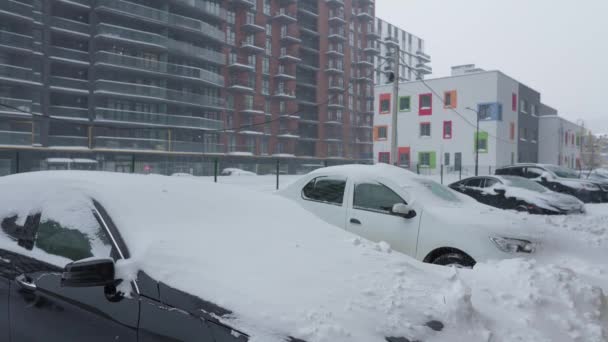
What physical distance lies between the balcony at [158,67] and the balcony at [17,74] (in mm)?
4824

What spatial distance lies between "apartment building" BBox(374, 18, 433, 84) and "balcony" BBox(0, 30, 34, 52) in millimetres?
62268

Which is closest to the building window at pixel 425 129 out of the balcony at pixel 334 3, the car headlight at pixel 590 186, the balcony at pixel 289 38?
the balcony at pixel 289 38

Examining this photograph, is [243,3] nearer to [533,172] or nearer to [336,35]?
[336,35]

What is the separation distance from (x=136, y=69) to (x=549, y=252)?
3610cm

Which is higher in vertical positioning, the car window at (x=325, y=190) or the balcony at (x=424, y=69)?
the balcony at (x=424, y=69)

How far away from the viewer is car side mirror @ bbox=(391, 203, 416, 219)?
5.08 metres

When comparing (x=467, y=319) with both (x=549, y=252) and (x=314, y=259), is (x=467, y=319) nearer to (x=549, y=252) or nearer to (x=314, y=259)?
(x=314, y=259)

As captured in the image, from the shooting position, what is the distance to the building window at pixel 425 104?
43.2 m

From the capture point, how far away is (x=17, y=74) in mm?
30703

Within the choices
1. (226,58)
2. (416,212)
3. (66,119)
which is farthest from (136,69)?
(416,212)

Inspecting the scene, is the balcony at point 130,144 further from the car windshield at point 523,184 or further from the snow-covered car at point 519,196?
the car windshield at point 523,184

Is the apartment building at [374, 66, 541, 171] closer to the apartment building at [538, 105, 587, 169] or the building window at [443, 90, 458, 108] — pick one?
the building window at [443, 90, 458, 108]

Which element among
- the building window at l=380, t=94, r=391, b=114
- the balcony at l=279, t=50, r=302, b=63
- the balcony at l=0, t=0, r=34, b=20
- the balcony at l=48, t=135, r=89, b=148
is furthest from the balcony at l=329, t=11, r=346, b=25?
the balcony at l=48, t=135, r=89, b=148

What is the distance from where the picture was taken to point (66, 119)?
3303cm
